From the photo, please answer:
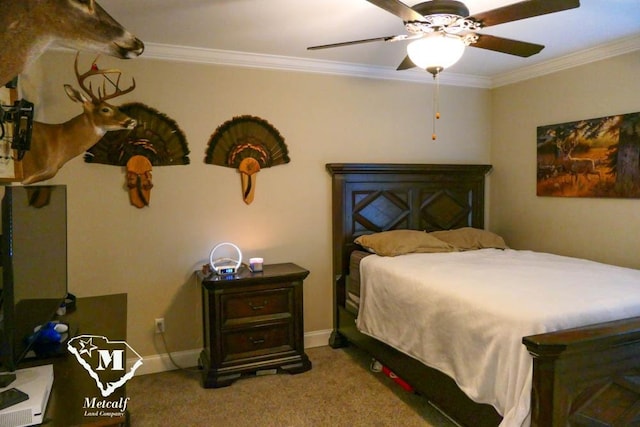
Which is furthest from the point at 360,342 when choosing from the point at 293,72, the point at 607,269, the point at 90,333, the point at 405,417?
the point at 293,72

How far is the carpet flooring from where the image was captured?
247cm

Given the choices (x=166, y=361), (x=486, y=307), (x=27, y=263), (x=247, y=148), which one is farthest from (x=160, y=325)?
(x=486, y=307)

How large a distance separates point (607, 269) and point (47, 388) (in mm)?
3045

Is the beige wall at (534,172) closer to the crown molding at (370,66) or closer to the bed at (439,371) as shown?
the crown molding at (370,66)

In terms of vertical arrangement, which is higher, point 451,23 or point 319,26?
point 319,26

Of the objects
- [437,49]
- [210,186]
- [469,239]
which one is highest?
[437,49]

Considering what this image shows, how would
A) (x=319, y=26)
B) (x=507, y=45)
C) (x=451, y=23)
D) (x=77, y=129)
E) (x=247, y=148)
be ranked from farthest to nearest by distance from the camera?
(x=247, y=148) < (x=319, y=26) < (x=77, y=129) < (x=507, y=45) < (x=451, y=23)

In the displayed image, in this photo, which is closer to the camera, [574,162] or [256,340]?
[256,340]

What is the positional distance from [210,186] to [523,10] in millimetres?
2376

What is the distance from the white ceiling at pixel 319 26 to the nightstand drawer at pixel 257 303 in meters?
1.81

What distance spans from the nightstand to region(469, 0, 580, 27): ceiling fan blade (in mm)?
2006

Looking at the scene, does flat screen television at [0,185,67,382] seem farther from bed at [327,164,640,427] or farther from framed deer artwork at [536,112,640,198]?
framed deer artwork at [536,112,640,198]

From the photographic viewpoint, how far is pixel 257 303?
3004mm

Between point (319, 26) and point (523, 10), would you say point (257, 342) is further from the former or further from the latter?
point (523, 10)
